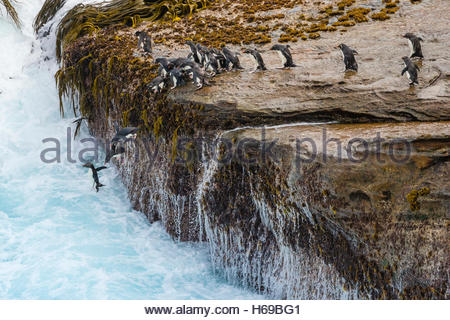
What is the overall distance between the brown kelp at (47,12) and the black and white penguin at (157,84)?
7.71m

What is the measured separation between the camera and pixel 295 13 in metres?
10.2

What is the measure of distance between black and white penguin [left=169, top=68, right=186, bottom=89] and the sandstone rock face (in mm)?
136

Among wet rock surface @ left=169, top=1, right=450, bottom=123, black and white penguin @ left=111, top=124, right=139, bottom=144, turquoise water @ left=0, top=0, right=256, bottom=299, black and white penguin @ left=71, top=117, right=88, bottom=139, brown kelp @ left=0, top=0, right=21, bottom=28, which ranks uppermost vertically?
brown kelp @ left=0, top=0, right=21, bottom=28

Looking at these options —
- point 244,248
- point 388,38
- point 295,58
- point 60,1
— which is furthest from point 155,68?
point 60,1

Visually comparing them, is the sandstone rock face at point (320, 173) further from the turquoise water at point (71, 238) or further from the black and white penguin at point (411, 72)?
the turquoise water at point (71, 238)

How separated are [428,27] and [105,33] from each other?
7.27 metres

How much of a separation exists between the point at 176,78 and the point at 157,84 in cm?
40

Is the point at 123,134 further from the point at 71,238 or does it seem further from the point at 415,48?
the point at 415,48

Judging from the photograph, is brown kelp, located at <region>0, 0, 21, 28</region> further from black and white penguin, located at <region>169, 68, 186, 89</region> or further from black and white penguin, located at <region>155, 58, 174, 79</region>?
black and white penguin, located at <region>169, 68, 186, 89</region>

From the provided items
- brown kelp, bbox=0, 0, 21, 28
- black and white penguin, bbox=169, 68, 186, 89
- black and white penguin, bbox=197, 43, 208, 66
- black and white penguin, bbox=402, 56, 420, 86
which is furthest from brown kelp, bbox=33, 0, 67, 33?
black and white penguin, bbox=402, 56, 420, 86

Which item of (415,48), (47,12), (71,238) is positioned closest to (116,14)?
(47,12)

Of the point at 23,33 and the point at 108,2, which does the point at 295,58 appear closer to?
the point at 108,2

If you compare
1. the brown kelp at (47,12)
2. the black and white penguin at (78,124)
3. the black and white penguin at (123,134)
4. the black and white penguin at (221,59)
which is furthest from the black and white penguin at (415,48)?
the brown kelp at (47,12)

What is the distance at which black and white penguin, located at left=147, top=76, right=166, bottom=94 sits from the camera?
24.3 feet
